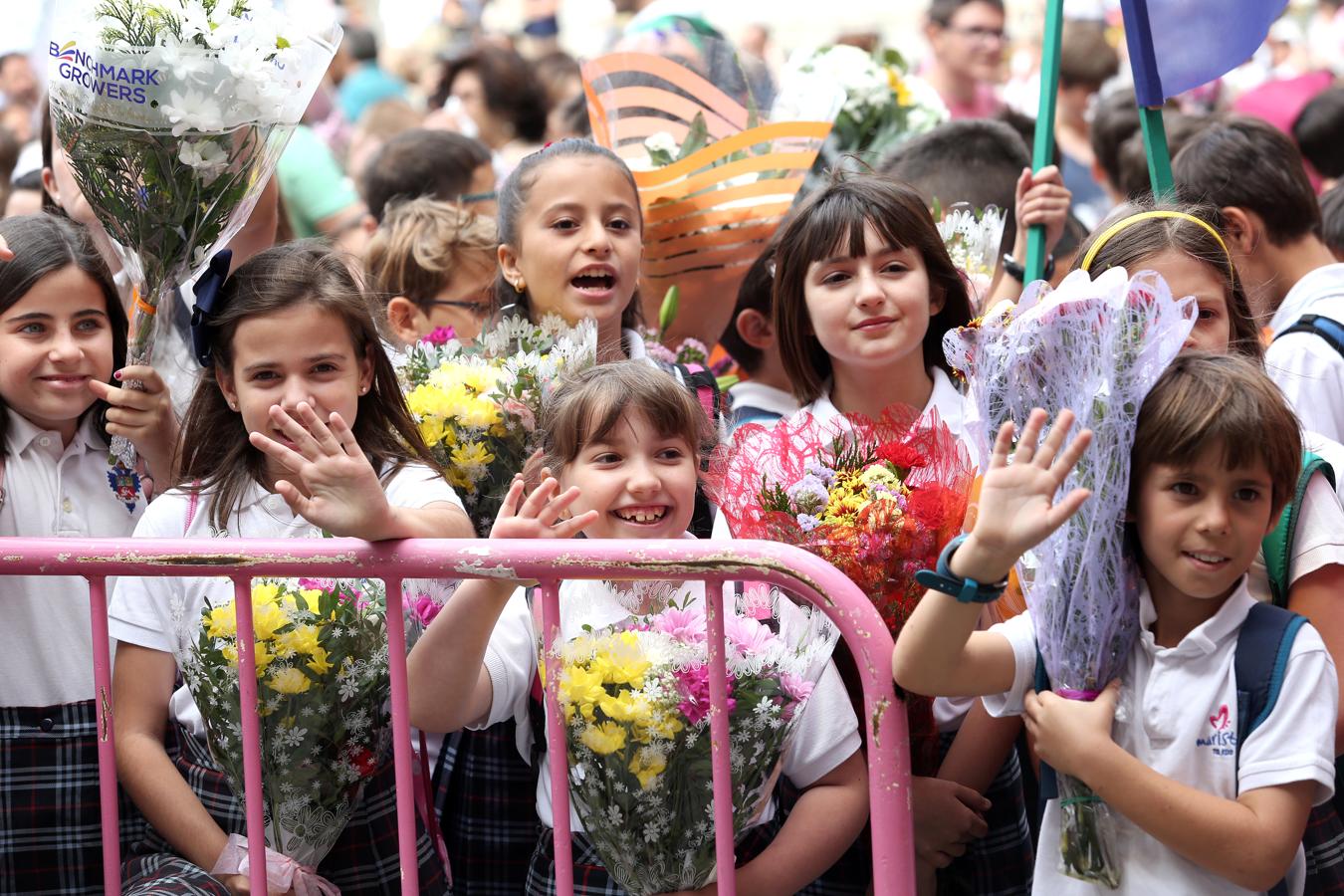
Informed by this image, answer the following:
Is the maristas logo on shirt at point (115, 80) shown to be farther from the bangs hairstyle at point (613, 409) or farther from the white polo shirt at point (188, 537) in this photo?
the bangs hairstyle at point (613, 409)

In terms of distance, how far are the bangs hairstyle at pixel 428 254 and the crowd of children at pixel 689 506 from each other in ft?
0.85

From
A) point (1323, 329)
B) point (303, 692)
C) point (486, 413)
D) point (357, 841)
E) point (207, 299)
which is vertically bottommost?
point (357, 841)

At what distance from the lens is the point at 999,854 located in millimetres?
2865

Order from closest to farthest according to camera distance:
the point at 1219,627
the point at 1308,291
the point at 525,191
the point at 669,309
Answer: the point at 1219,627
the point at 1308,291
the point at 525,191
the point at 669,309

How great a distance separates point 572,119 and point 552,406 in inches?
155

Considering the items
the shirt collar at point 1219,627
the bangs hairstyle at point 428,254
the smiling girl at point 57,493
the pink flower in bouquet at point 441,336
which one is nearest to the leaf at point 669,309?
the bangs hairstyle at point 428,254

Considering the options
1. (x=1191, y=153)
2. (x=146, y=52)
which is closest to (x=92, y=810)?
(x=146, y=52)

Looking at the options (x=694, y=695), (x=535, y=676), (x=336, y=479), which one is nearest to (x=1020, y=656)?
(x=694, y=695)

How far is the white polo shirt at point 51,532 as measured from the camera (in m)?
2.96

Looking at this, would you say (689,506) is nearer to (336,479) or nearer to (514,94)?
(336,479)

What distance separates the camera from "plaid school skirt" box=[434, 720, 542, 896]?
2.88 metres

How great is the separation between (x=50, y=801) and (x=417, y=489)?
3.15 feet

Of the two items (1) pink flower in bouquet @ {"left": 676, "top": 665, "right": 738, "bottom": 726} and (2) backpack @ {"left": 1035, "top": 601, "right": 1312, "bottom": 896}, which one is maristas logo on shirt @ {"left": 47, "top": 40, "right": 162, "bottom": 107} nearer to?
(1) pink flower in bouquet @ {"left": 676, "top": 665, "right": 738, "bottom": 726}

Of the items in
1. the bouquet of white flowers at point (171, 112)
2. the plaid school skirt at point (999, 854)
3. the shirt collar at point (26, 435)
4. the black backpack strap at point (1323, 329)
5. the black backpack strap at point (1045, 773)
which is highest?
the bouquet of white flowers at point (171, 112)
